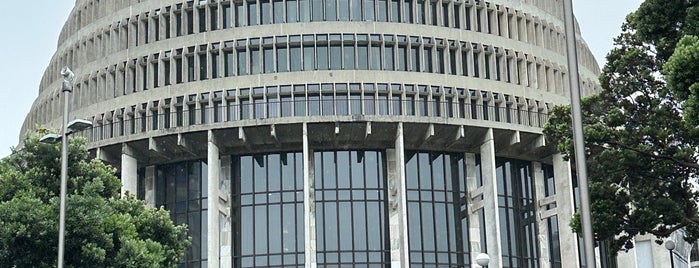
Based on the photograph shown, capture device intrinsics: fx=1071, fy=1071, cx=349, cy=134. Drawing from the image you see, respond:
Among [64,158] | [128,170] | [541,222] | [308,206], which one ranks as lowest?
[64,158]

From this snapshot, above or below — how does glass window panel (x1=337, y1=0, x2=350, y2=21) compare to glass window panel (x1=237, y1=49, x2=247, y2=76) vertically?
above

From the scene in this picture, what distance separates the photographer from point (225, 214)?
52812mm

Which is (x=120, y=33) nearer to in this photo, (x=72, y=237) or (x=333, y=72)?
(x=333, y=72)

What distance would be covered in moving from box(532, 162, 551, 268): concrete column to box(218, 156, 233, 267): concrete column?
16070 millimetres

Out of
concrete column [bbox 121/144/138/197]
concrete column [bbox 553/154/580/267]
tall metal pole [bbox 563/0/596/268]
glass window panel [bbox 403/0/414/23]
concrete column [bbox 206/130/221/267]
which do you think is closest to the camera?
tall metal pole [bbox 563/0/596/268]

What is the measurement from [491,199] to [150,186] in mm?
17678

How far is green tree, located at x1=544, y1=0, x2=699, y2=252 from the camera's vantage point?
109 ft

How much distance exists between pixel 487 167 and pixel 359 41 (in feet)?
28.8

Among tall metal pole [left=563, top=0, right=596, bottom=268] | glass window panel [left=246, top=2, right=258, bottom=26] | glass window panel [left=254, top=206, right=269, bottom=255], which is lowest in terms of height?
tall metal pole [left=563, top=0, right=596, bottom=268]

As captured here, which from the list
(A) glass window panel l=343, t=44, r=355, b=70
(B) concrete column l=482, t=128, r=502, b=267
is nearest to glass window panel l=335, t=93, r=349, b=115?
(A) glass window panel l=343, t=44, r=355, b=70

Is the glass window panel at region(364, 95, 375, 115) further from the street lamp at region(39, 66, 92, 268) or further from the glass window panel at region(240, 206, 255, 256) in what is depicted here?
the street lamp at region(39, 66, 92, 268)

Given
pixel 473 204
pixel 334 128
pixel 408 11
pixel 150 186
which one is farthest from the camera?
pixel 150 186

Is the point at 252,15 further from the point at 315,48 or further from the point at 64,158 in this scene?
the point at 64,158

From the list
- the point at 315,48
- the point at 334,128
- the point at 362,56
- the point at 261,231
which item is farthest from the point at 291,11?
the point at 261,231
